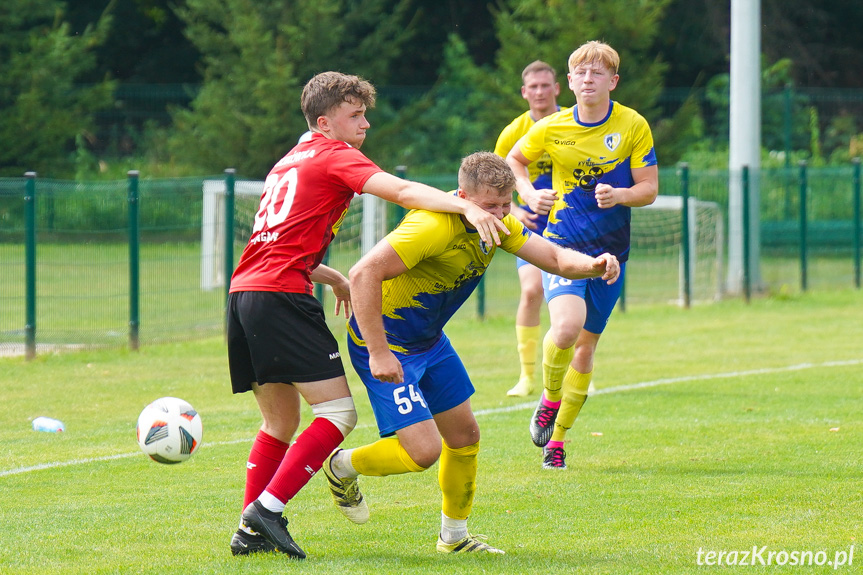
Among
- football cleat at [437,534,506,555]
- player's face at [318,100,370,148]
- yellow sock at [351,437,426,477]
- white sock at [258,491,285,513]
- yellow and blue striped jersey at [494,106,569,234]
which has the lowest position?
football cleat at [437,534,506,555]

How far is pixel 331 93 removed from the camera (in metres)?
4.73

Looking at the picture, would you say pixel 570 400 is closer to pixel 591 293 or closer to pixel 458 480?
pixel 591 293

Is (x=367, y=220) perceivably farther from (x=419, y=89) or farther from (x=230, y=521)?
(x=419, y=89)

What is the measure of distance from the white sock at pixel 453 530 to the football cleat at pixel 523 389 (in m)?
4.26

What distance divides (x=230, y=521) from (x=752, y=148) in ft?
43.7

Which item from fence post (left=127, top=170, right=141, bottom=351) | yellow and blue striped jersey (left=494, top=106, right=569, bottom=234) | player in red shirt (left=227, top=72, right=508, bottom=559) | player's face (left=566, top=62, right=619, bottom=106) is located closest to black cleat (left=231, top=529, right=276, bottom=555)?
player in red shirt (left=227, top=72, right=508, bottom=559)

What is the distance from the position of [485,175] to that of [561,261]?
0.53 m

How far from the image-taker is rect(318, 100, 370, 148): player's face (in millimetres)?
4766

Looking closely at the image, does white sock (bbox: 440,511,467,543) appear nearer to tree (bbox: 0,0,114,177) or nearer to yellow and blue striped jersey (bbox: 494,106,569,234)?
yellow and blue striped jersey (bbox: 494,106,569,234)

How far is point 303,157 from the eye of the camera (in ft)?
15.5

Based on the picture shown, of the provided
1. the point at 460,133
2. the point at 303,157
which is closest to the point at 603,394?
the point at 303,157

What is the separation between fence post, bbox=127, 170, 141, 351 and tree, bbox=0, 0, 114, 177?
45.4 feet

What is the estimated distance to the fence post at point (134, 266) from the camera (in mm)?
11484

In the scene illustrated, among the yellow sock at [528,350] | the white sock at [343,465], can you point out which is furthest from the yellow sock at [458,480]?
the yellow sock at [528,350]
